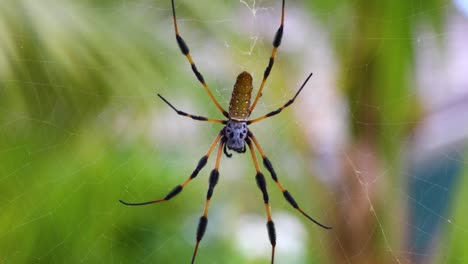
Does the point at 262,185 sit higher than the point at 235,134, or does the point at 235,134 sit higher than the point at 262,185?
the point at 235,134

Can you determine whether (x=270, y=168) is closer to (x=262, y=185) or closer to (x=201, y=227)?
(x=262, y=185)

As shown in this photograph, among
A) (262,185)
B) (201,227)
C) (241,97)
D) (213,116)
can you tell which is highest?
(241,97)

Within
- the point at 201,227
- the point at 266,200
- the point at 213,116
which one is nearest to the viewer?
the point at 201,227

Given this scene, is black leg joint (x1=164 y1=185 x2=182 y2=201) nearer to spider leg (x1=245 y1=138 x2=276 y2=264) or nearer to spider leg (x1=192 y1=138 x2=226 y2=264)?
spider leg (x1=192 y1=138 x2=226 y2=264)

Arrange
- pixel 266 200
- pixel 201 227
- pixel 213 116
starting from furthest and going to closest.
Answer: pixel 213 116 → pixel 266 200 → pixel 201 227

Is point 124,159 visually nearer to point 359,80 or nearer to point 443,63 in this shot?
point 359,80

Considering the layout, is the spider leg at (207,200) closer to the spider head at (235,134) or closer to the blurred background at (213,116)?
the spider head at (235,134)

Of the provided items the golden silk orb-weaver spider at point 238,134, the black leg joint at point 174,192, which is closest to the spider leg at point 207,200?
the golden silk orb-weaver spider at point 238,134

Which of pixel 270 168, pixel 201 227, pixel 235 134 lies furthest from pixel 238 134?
pixel 201 227
